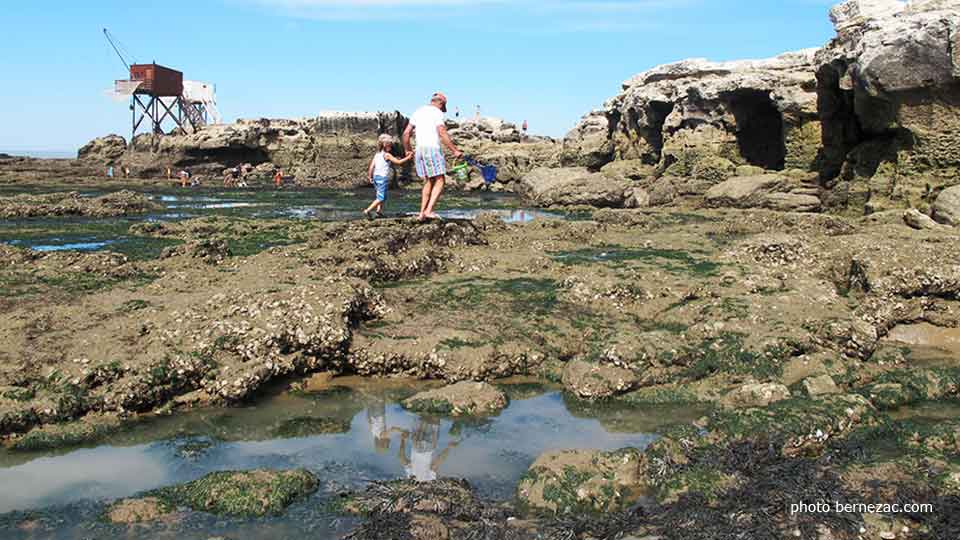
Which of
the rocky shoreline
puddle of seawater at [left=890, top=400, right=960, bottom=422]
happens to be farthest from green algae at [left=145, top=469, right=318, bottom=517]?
puddle of seawater at [left=890, top=400, right=960, bottom=422]

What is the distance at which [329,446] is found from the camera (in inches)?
241

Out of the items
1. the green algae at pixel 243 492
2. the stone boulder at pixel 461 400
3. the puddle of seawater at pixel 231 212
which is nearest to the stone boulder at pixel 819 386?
the stone boulder at pixel 461 400

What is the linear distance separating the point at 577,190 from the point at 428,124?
44.1 feet

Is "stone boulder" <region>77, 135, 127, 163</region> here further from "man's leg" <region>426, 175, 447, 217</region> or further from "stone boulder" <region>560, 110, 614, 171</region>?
"man's leg" <region>426, 175, 447, 217</region>

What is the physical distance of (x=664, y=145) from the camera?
30344 millimetres

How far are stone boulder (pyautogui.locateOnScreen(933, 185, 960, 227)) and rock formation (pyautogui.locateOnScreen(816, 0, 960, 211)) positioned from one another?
1.60 m

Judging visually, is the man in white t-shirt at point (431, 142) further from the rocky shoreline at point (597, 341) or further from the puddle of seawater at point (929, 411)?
the puddle of seawater at point (929, 411)

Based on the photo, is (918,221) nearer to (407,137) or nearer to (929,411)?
(929,411)

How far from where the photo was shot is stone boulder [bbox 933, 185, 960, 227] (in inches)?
592

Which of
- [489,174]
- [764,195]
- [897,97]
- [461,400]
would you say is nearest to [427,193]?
[461,400]

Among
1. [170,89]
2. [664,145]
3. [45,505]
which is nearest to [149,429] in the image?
[45,505]

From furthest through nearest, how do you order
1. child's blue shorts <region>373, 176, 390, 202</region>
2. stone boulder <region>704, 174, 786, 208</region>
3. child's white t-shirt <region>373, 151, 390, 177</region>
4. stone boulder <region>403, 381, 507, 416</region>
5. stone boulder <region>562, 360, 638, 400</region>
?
1. stone boulder <region>704, 174, 786, 208</region>
2. child's blue shorts <region>373, 176, 390, 202</region>
3. child's white t-shirt <region>373, 151, 390, 177</region>
4. stone boulder <region>562, 360, 638, 400</region>
5. stone boulder <region>403, 381, 507, 416</region>

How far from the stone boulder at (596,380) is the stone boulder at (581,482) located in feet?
5.38

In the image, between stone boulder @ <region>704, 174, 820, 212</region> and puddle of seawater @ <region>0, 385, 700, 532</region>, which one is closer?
puddle of seawater @ <region>0, 385, 700, 532</region>
